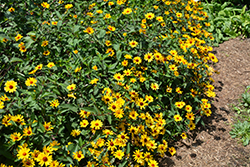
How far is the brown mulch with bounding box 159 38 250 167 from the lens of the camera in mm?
2999

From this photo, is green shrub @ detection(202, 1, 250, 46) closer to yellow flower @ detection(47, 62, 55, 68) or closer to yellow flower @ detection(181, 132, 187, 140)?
yellow flower @ detection(181, 132, 187, 140)

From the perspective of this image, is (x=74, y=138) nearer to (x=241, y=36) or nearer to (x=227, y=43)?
(x=227, y=43)

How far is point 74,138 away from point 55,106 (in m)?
0.54

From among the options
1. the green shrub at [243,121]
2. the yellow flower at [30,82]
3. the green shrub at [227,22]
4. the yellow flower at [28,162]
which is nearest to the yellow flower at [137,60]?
the yellow flower at [30,82]

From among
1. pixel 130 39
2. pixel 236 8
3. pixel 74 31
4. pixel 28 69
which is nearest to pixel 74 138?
pixel 28 69

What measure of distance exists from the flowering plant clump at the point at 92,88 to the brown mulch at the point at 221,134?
0.78 ft

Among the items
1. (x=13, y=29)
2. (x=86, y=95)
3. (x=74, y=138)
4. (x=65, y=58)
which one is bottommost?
(x=74, y=138)

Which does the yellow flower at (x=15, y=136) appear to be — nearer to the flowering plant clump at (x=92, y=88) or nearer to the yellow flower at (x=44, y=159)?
the flowering plant clump at (x=92, y=88)

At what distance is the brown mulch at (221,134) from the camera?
3.00m

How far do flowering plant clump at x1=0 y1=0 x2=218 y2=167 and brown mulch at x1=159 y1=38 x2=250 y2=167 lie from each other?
0.78 feet

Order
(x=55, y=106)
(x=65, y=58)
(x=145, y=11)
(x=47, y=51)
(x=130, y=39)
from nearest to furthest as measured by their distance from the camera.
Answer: (x=55, y=106)
(x=47, y=51)
(x=65, y=58)
(x=130, y=39)
(x=145, y=11)

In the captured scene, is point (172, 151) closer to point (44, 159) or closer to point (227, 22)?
point (44, 159)

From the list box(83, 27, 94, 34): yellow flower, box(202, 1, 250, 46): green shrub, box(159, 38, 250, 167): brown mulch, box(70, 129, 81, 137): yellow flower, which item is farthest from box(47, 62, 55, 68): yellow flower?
box(202, 1, 250, 46): green shrub

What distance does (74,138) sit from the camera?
8.57 ft
